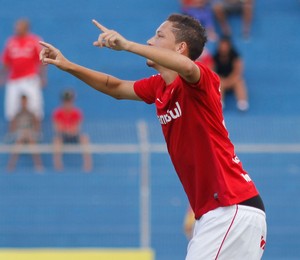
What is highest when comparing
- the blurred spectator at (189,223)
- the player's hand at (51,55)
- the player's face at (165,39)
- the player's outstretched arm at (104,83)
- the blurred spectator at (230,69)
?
the blurred spectator at (230,69)

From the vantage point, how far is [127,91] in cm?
661

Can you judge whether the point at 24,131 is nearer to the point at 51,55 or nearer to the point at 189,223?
the point at 189,223

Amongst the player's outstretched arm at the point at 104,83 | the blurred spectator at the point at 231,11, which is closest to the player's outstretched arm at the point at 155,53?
the player's outstretched arm at the point at 104,83

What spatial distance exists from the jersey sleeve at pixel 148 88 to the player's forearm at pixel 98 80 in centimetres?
17

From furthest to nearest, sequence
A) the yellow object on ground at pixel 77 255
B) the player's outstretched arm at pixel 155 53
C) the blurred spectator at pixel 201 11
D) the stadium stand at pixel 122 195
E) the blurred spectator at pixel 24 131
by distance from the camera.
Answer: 1. the blurred spectator at pixel 201 11
2. the stadium stand at pixel 122 195
3. the blurred spectator at pixel 24 131
4. the yellow object on ground at pixel 77 255
5. the player's outstretched arm at pixel 155 53

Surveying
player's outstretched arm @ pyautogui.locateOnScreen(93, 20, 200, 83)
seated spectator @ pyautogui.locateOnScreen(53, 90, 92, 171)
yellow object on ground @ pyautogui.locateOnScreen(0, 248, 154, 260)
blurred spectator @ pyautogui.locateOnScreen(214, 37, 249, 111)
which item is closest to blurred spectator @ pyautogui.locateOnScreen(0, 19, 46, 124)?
seated spectator @ pyautogui.locateOnScreen(53, 90, 92, 171)

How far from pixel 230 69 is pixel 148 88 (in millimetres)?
8297

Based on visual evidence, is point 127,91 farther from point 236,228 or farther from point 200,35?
point 236,228

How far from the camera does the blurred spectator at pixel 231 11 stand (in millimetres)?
15867

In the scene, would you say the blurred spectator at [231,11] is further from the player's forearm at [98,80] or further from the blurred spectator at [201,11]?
the player's forearm at [98,80]

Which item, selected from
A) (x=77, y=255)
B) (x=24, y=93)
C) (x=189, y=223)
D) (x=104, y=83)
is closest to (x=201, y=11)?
(x=24, y=93)

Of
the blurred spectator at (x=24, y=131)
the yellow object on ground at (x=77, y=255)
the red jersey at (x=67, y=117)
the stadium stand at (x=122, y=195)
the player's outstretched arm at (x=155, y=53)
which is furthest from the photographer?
the red jersey at (x=67, y=117)

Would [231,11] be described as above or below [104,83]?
above

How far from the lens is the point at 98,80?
259 inches
